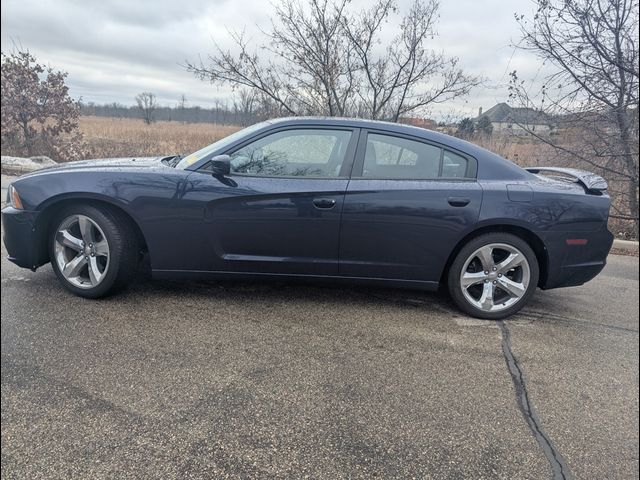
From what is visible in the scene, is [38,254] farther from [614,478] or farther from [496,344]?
[614,478]

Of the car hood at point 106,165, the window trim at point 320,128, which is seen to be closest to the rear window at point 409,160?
the window trim at point 320,128

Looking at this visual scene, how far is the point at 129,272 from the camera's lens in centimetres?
329

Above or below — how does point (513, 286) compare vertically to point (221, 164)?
below

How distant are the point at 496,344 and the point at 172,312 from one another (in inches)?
93.3

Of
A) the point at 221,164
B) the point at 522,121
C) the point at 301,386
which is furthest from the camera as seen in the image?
the point at 522,121

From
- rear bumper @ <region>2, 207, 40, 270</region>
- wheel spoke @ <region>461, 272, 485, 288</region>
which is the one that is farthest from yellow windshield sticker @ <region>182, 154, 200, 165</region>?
wheel spoke @ <region>461, 272, 485, 288</region>

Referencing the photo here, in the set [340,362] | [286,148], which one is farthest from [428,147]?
[340,362]

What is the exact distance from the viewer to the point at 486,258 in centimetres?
329

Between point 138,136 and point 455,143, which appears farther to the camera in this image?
point 138,136

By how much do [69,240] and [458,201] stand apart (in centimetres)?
298

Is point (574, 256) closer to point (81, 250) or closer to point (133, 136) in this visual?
point (81, 250)

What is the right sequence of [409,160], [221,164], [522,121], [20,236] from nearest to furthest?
[221,164], [20,236], [409,160], [522,121]

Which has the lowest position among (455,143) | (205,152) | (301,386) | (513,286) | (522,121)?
(301,386)

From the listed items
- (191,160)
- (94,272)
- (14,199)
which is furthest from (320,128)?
(14,199)
